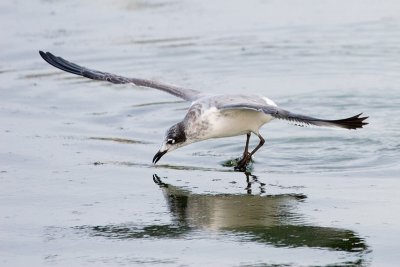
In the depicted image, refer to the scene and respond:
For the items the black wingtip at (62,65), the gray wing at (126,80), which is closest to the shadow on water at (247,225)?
the gray wing at (126,80)

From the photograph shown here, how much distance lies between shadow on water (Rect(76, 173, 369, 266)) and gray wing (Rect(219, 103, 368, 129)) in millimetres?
616

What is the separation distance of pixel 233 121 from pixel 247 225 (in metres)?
2.24

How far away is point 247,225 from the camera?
25.1 feet

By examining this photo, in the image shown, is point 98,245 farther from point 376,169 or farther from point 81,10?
point 81,10

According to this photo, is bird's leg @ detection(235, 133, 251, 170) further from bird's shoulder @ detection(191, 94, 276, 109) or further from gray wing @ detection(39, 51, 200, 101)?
gray wing @ detection(39, 51, 200, 101)

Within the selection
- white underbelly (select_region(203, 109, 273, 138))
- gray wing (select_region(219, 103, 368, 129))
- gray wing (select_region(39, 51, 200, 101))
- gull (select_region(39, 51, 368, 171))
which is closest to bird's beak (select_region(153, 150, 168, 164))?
gull (select_region(39, 51, 368, 171))

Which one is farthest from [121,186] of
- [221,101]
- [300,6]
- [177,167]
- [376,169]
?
[300,6]

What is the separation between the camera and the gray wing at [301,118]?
8.14 meters

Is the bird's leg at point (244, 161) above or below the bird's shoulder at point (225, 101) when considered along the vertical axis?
below

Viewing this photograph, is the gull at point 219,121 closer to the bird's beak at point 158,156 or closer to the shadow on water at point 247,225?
the bird's beak at point 158,156

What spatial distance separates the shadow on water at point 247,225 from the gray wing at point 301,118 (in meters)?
0.62

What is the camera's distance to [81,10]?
667 inches

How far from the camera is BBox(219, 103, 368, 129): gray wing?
26.7ft

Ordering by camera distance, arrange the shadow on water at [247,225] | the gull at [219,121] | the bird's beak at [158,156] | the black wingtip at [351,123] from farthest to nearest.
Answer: the gull at [219,121] → the bird's beak at [158,156] → the black wingtip at [351,123] → the shadow on water at [247,225]
